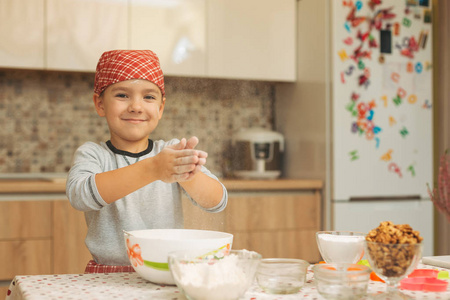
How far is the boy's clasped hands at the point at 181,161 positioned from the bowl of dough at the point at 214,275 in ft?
0.58

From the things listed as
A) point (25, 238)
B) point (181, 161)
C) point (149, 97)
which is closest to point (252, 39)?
point (25, 238)

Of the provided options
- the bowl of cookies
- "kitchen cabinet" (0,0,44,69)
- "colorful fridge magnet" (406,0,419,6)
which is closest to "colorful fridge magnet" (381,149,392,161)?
"colorful fridge magnet" (406,0,419,6)

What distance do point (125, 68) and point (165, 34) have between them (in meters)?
1.57

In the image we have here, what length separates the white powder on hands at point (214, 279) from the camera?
2.38 ft

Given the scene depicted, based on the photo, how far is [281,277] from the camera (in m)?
0.83

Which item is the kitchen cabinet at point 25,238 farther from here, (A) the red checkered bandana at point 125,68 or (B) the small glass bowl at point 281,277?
(B) the small glass bowl at point 281,277

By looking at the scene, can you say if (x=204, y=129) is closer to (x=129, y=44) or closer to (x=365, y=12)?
(x=129, y=44)

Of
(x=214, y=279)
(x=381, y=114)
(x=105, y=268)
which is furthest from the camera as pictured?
(x=381, y=114)

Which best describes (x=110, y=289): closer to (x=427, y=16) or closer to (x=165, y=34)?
(x=165, y=34)

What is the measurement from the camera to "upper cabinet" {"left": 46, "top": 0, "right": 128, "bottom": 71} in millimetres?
2547

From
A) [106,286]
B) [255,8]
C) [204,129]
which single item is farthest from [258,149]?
[106,286]

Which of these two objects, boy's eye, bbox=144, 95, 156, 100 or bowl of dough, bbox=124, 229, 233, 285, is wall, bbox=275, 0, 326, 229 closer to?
boy's eye, bbox=144, 95, 156, 100

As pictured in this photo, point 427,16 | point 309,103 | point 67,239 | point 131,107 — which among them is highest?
point 427,16

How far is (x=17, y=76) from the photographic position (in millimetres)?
2768
